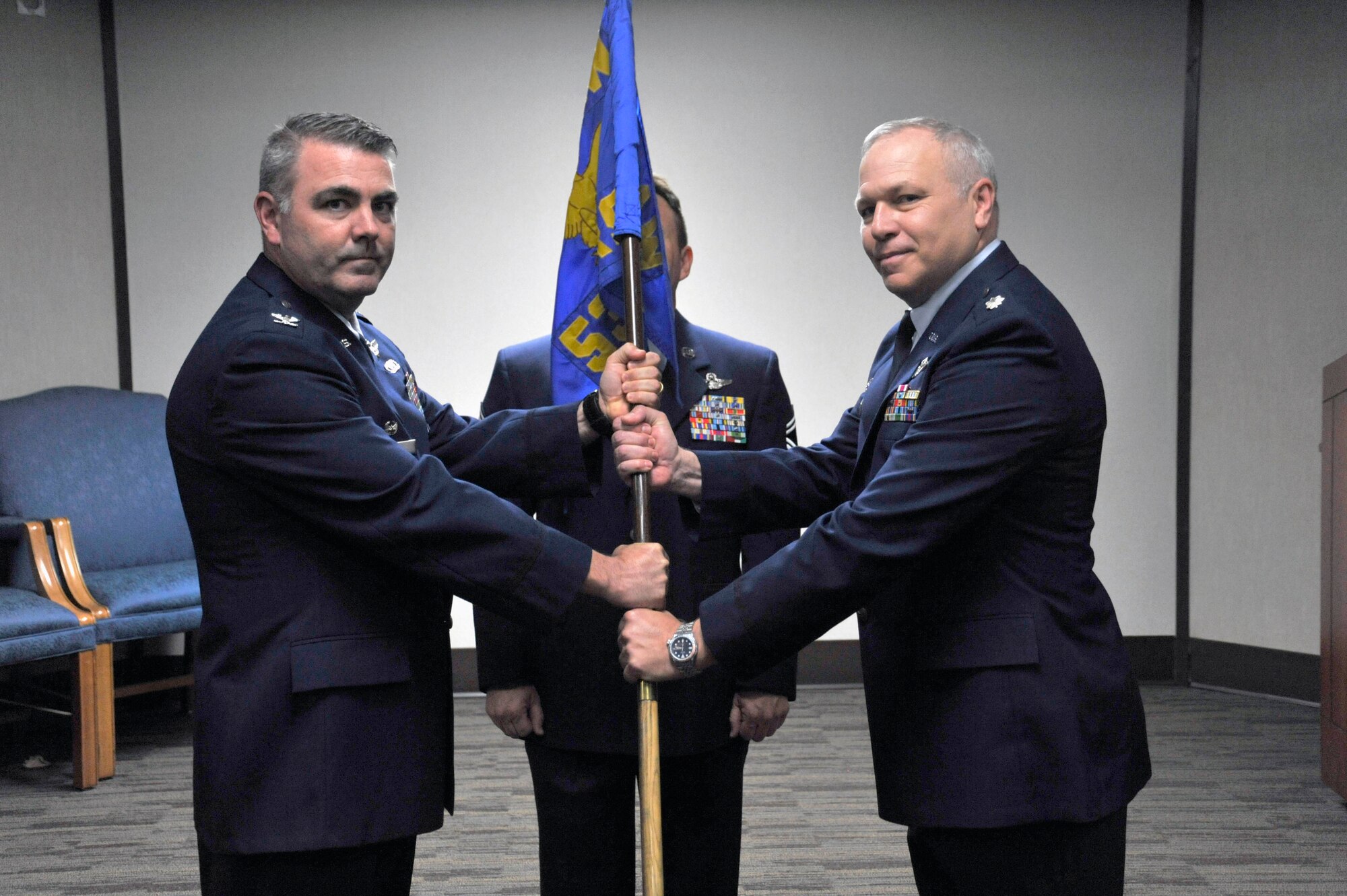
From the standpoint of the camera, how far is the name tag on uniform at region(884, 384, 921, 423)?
160 centimetres

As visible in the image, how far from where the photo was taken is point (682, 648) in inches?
65.0

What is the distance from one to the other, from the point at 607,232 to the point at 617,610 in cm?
65

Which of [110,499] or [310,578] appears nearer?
[310,578]

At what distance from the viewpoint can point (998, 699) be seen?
1463 millimetres

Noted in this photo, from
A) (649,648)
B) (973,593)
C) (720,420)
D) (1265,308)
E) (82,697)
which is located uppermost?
(1265,308)

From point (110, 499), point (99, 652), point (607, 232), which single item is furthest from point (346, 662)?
point (110, 499)

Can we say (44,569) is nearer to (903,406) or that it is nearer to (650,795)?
(650,795)

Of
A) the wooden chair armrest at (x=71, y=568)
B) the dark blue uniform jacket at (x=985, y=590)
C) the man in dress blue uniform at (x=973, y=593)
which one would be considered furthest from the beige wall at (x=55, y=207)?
the dark blue uniform jacket at (x=985, y=590)

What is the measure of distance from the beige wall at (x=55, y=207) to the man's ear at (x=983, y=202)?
4121 millimetres

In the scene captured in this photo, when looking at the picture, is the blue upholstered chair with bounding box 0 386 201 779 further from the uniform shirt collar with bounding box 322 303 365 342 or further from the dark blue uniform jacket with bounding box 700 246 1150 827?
the dark blue uniform jacket with bounding box 700 246 1150 827

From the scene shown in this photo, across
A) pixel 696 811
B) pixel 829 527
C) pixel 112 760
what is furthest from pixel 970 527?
pixel 112 760

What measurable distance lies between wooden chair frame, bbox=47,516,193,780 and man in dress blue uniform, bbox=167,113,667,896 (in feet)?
7.98

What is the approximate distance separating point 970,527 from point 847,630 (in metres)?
3.55

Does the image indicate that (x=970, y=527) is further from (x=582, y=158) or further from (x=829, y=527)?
(x=582, y=158)
